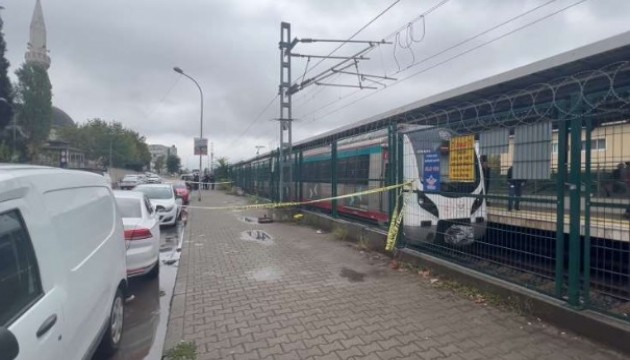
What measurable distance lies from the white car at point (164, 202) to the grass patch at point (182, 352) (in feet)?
27.9

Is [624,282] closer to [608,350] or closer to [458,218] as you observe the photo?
[608,350]

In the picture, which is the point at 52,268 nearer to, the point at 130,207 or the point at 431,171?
the point at 130,207

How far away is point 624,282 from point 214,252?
7024 mm

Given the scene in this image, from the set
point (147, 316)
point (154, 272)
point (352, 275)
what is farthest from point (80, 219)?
point (352, 275)

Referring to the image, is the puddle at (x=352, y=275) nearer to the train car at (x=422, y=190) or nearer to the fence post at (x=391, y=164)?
the train car at (x=422, y=190)

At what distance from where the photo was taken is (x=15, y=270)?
7.24 ft

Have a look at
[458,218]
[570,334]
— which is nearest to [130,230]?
[458,218]

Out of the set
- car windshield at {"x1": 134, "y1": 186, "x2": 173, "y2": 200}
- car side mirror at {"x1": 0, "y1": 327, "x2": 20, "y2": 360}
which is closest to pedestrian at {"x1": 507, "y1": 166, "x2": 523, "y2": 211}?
car side mirror at {"x1": 0, "y1": 327, "x2": 20, "y2": 360}

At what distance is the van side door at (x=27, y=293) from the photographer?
2.06 metres

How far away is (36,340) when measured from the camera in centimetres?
214

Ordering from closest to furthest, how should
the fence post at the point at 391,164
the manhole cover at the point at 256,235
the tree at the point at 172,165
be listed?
the fence post at the point at 391,164, the manhole cover at the point at 256,235, the tree at the point at 172,165

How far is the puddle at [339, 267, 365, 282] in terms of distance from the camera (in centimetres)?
630

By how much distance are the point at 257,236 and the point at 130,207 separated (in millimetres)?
4262

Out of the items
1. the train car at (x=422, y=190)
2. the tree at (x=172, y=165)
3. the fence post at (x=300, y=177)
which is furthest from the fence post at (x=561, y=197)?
the tree at (x=172, y=165)
